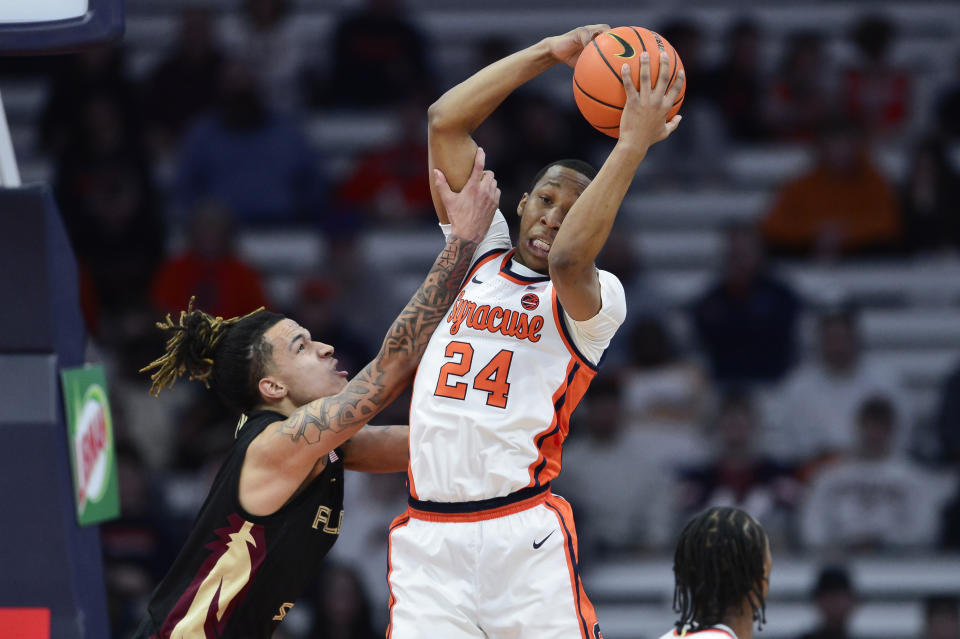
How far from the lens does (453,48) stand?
11398mm

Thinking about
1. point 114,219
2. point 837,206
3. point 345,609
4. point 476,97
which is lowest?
point 345,609

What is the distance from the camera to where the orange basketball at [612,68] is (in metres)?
4.12

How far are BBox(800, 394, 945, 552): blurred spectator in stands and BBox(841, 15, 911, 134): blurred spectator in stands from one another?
2.96m

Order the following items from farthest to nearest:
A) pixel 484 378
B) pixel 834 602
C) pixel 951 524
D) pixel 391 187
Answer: pixel 391 187 < pixel 951 524 < pixel 834 602 < pixel 484 378

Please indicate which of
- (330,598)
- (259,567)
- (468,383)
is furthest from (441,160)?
(330,598)

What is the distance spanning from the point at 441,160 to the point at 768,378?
5087 millimetres

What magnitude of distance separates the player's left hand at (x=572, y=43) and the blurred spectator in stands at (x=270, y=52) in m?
6.43

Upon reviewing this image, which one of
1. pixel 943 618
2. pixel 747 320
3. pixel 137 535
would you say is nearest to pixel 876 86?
pixel 747 320

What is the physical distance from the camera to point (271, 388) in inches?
185

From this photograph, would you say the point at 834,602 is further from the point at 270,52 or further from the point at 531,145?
the point at 270,52

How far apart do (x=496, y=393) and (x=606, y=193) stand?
708 millimetres

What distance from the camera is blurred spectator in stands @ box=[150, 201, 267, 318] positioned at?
29.9ft

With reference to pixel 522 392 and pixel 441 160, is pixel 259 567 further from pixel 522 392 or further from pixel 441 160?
pixel 441 160

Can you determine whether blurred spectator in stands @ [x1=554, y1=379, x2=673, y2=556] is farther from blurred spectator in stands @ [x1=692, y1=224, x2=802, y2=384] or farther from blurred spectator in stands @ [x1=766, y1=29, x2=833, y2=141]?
blurred spectator in stands @ [x1=766, y1=29, x2=833, y2=141]
